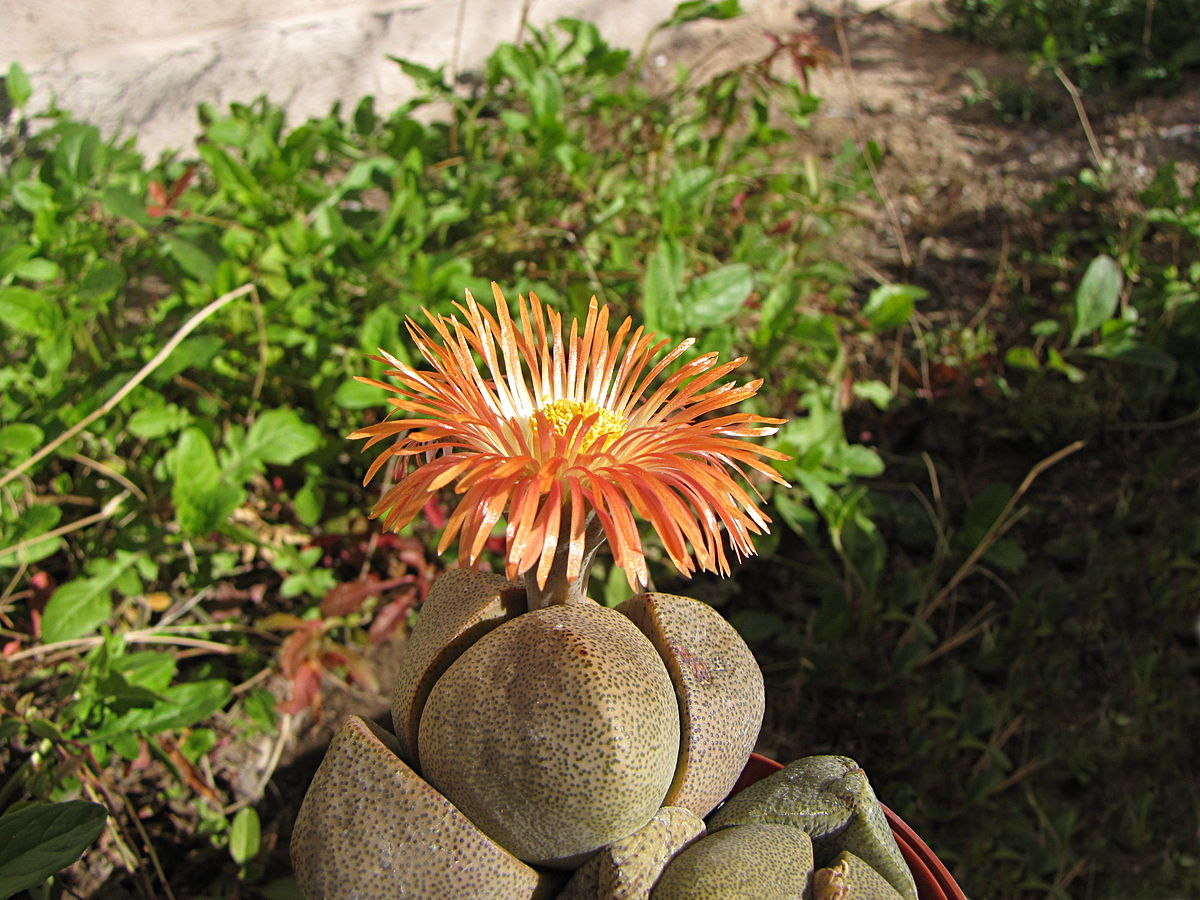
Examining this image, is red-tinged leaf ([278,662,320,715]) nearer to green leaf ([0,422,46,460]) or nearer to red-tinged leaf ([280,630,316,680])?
red-tinged leaf ([280,630,316,680])

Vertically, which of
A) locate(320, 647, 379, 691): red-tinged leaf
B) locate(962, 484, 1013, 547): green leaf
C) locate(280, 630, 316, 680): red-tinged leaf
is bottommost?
locate(962, 484, 1013, 547): green leaf

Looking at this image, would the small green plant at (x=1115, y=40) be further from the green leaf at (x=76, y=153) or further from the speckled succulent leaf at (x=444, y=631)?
the speckled succulent leaf at (x=444, y=631)

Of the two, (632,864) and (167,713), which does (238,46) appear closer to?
(167,713)

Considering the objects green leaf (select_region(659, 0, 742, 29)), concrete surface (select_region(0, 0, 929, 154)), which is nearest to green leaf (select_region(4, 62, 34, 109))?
concrete surface (select_region(0, 0, 929, 154))

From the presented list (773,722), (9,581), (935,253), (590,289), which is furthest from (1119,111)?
(9,581)

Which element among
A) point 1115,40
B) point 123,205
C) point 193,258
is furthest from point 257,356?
point 1115,40

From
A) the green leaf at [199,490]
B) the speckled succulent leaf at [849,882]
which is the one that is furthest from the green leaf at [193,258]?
the speckled succulent leaf at [849,882]
